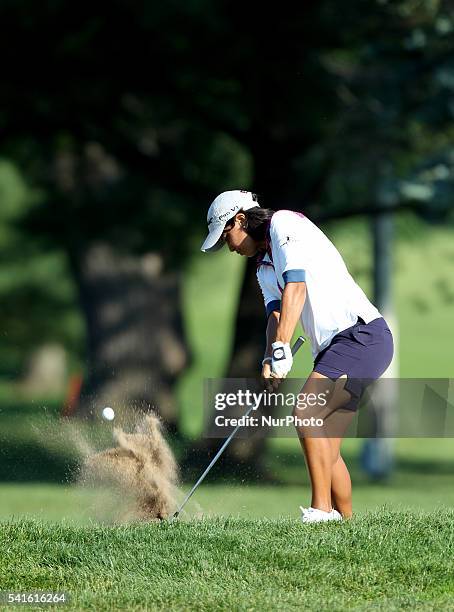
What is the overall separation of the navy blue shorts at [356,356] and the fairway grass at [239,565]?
80 cm

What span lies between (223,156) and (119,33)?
4935mm

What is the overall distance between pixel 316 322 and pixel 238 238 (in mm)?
662

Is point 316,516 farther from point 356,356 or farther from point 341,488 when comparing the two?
point 356,356

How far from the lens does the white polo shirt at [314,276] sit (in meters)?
7.58

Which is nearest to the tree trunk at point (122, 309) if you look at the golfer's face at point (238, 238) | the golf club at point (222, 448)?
the golf club at point (222, 448)

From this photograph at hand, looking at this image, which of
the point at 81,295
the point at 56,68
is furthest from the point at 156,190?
the point at 56,68

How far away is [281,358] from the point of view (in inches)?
293

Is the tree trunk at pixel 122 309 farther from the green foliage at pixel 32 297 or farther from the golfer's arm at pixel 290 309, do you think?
the golfer's arm at pixel 290 309

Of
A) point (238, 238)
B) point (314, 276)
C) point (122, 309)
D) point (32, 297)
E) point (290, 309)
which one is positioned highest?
point (32, 297)

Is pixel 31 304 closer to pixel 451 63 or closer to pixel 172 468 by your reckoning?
pixel 451 63

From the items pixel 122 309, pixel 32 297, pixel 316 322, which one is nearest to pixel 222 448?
pixel 316 322

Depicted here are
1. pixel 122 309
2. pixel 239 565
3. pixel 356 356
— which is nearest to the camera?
pixel 239 565

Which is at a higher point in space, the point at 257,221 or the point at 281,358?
the point at 257,221

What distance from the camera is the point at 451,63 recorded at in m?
16.7
